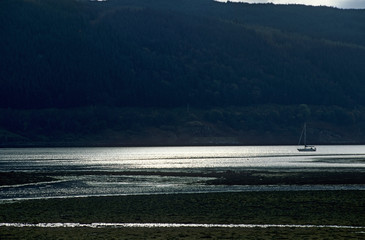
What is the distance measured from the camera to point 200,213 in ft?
192

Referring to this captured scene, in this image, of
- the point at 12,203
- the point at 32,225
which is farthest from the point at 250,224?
the point at 12,203

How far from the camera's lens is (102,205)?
217 feet

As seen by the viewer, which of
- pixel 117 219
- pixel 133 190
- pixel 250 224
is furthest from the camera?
pixel 133 190

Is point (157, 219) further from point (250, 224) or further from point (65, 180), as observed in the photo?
point (65, 180)

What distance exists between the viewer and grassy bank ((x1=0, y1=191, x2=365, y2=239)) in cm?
4612

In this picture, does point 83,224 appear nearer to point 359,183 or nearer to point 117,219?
point 117,219

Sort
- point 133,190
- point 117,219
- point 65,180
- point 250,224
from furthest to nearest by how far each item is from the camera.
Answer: point 65,180
point 133,190
point 117,219
point 250,224

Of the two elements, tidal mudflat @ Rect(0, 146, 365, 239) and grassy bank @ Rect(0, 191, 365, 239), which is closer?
grassy bank @ Rect(0, 191, 365, 239)

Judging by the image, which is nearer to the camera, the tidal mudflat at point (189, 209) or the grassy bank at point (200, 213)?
the grassy bank at point (200, 213)

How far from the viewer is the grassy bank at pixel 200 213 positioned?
151 feet

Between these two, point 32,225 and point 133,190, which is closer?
point 32,225

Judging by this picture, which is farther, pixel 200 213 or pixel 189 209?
pixel 189 209

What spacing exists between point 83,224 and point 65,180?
56522mm

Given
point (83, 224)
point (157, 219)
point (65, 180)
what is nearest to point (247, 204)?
point (157, 219)
